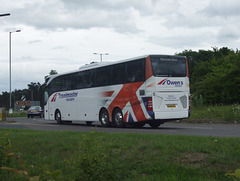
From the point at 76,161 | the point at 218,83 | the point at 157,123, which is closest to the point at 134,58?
the point at 157,123

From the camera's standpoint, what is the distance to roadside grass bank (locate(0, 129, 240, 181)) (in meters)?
5.75

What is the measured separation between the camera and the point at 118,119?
19672 mm

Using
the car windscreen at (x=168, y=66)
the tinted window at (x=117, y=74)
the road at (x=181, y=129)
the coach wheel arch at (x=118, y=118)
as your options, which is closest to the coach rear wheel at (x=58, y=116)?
the road at (x=181, y=129)

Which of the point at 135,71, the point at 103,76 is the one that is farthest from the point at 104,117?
the point at 135,71

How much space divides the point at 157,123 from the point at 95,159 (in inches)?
578

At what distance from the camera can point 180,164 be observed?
701 cm

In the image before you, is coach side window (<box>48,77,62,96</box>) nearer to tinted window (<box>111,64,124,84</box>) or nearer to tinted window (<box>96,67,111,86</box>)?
tinted window (<box>96,67,111,86</box>)

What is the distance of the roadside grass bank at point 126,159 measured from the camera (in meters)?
5.75

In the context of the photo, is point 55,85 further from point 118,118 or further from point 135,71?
point 135,71

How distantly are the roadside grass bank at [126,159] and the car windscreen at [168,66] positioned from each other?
7.79m

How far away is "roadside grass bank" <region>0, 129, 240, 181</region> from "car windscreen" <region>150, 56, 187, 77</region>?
779 centimetres

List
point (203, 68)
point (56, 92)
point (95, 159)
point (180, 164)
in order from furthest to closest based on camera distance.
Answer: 1. point (203, 68)
2. point (56, 92)
3. point (180, 164)
4. point (95, 159)

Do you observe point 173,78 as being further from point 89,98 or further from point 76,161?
point 76,161

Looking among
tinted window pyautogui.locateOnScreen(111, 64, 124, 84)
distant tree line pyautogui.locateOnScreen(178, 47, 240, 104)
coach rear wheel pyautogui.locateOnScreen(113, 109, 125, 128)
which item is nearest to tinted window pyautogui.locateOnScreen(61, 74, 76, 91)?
tinted window pyautogui.locateOnScreen(111, 64, 124, 84)
